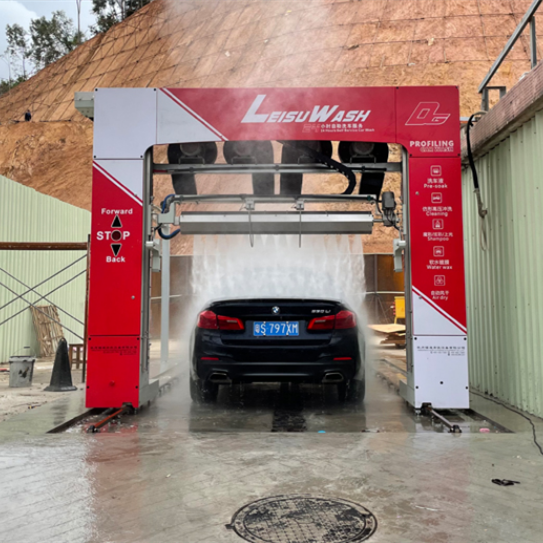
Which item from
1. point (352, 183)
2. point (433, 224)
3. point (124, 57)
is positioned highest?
point (124, 57)

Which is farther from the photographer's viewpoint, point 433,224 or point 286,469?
point 433,224

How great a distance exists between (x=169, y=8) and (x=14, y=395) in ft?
178

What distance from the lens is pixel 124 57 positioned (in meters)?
52.4

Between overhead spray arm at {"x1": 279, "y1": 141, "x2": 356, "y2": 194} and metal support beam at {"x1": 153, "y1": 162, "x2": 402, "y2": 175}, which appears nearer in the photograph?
overhead spray arm at {"x1": 279, "y1": 141, "x2": 356, "y2": 194}

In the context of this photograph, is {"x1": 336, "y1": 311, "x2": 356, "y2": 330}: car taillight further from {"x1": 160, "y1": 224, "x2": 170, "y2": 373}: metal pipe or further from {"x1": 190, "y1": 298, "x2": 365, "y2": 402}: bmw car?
{"x1": 160, "y1": 224, "x2": 170, "y2": 373}: metal pipe

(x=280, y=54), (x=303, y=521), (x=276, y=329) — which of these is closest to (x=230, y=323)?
(x=276, y=329)

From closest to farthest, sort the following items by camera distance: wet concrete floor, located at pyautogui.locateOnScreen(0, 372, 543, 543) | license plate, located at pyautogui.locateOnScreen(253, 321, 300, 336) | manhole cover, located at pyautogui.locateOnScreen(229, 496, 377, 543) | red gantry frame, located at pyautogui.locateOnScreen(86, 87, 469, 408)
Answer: manhole cover, located at pyautogui.locateOnScreen(229, 496, 377, 543) < wet concrete floor, located at pyautogui.locateOnScreen(0, 372, 543, 543) < license plate, located at pyautogui.locateOnScreen(253, 321, 300, 336) < red gantry frame, located at pyautogui.locateOnScreen(86, 87, 469, 408)

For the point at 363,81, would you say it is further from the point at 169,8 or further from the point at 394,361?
the point at 394,361

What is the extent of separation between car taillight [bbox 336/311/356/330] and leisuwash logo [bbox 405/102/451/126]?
2134mm

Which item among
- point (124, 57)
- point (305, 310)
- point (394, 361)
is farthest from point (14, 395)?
point (124, 57)

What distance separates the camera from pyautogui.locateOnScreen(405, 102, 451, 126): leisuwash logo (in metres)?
5.79

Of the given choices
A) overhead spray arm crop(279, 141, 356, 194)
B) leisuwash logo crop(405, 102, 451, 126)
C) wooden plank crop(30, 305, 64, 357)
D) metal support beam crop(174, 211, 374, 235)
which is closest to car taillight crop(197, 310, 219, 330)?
metal support beam crop(174, 211, 374, 235)

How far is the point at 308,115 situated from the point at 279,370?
2.73 m

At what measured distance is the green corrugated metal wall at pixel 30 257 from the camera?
40.8 ft
